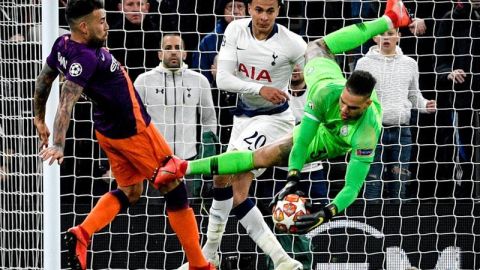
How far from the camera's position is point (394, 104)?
11.5 m

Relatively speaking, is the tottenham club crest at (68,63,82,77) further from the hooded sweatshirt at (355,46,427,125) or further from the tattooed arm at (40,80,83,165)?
the hooded sweatshirt at (355,46,427,125)

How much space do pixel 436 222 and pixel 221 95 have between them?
2.07m

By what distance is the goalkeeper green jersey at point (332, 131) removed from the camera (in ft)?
30.6

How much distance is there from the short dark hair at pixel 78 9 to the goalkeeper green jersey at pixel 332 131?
1.58m

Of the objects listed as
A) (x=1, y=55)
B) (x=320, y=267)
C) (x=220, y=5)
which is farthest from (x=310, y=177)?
(x=1, y=55)

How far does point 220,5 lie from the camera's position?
38.7 feet

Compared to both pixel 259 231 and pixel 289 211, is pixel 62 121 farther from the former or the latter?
pixel 259 231

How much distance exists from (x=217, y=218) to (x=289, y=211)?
1.27 meters

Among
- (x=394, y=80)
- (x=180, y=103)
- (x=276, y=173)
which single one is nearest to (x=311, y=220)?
(x=180, y=103)

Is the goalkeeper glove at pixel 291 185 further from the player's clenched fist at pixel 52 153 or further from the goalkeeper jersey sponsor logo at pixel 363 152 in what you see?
the player's clenched fist at pixel 52 153

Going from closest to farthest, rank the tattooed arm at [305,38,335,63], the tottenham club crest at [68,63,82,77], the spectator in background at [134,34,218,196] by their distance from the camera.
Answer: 1. the tottenham club crest at [68,63,82,77]
2. the tattooed arm at [305,38,335,63]
3. the spectator in background at [134,34,218,196]

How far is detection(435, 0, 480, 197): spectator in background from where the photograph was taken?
38.2ft

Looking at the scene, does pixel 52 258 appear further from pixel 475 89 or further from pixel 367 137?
pixel 475 89

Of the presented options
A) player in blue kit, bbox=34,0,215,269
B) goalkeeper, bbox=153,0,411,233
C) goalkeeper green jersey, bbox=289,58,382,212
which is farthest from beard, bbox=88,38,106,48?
goalkeeper green jersey, bbox=289,58,382,212
